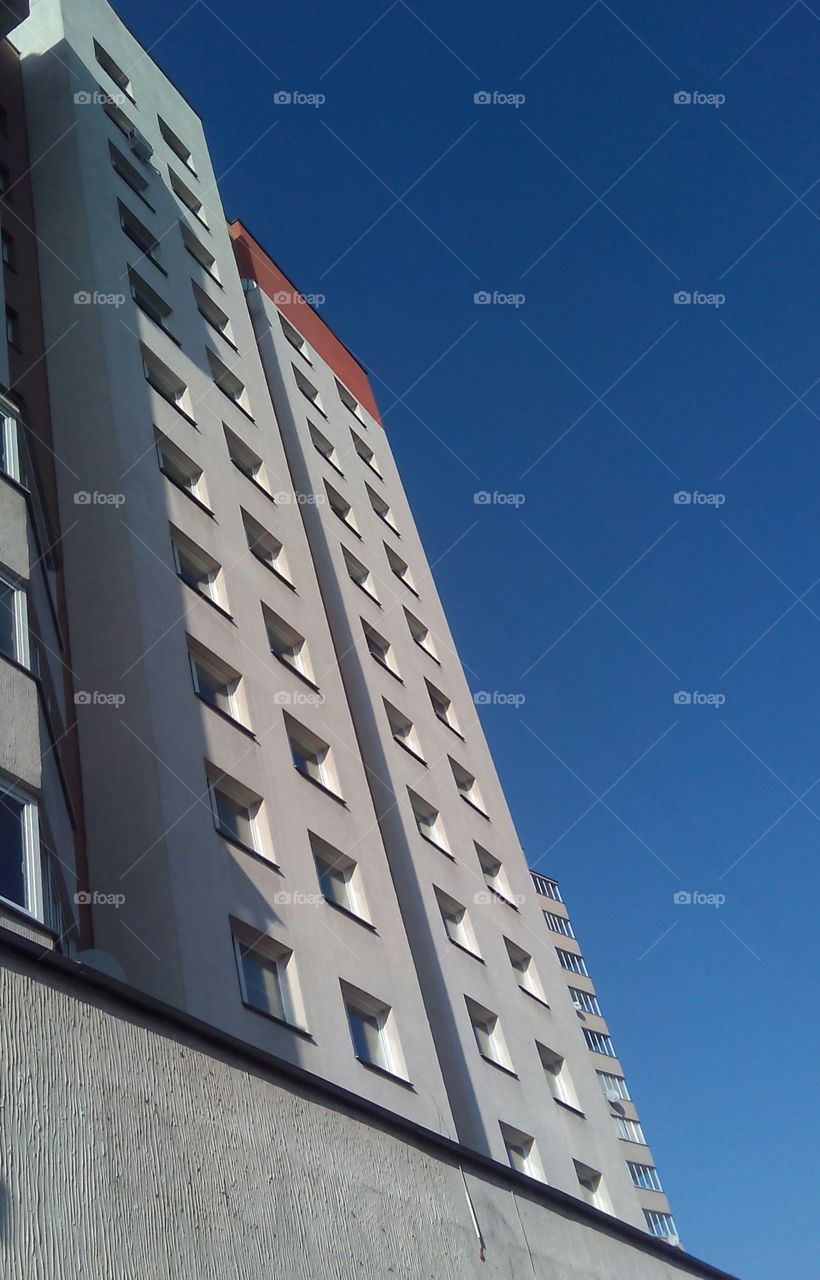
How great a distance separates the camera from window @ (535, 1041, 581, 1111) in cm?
2369

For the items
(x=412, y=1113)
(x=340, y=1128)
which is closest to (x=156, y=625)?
(x=412, y=1113)

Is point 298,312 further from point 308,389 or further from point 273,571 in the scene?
point 273,571

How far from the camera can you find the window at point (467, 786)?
28.6 meters

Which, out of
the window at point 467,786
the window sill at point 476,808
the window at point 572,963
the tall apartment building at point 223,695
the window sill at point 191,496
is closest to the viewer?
the tall apartment building at point 223,695

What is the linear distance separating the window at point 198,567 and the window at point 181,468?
1284 millimetres

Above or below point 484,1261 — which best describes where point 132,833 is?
above

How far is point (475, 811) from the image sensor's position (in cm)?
2817

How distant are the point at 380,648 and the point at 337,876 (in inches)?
386

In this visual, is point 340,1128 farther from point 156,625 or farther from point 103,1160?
point 156,625

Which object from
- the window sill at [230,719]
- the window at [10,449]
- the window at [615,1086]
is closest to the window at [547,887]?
the window at [615,1086]

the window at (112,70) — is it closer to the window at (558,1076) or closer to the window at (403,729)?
the window at (403,729)

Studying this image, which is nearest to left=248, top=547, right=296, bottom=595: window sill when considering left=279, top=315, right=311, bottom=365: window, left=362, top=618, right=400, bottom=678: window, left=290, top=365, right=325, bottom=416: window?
left=362, top=618, right=400, bottom=678: window

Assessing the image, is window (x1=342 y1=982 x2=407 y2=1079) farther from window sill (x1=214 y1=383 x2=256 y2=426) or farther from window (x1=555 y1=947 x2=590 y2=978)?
window (x1=555 y1=947 x2=590 y2=978)

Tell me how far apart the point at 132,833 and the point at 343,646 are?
37.7 feet
